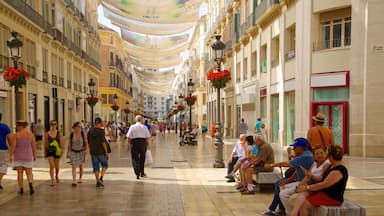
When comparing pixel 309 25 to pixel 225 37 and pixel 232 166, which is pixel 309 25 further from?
pixel 225 37

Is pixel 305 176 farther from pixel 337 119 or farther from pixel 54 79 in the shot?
pixel 54 79

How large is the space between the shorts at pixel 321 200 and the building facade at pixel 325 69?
11.4 metres

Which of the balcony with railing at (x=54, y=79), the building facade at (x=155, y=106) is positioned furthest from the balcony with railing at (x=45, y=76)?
the building facade at (x=155, y=106)

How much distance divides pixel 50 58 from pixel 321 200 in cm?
2679

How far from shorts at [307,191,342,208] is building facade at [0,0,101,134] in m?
11.9

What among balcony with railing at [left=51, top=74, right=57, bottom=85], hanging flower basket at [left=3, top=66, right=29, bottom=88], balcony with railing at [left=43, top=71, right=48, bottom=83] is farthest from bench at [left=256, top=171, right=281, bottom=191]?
balcony with railing at [left=51, top=74, right=57, bottom=85]

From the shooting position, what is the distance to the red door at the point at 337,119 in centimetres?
1612

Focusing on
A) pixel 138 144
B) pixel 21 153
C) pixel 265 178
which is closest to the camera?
pixel 265 178

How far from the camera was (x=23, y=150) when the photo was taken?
8555 mm

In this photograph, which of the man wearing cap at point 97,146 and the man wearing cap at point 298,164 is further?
the man wearing cap at point 97,146

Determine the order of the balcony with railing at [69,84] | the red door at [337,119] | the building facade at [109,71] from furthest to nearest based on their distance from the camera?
the building facade at [109,71], the balcony with railing at [69,84], the red door at [337,119]

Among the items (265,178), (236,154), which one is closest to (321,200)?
(265,178)

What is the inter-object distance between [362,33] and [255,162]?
9708 mm

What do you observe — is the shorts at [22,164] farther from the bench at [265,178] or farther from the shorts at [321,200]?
the shorts at [321,200]
